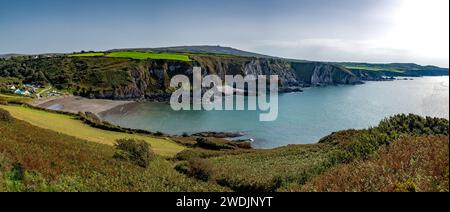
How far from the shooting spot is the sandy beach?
90.4 metres

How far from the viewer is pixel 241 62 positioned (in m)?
181

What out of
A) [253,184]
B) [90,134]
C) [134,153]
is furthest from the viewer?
[90,134]

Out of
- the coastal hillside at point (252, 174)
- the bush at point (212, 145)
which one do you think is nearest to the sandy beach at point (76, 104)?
the bush at point (212, 145)

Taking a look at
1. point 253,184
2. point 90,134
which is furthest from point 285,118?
point 253,184

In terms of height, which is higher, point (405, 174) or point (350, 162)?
point (405, 174)

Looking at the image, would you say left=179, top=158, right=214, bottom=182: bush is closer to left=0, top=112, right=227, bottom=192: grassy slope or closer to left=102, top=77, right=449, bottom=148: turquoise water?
left=0, top=112, right=227, bottom=192: grassy slope

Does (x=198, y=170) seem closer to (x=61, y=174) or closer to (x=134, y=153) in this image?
(x=134, y=153)

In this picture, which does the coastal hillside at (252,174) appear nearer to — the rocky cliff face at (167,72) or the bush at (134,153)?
the bush at (134,153)

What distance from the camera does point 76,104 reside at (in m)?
98.8

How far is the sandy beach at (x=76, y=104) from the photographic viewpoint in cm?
9040
